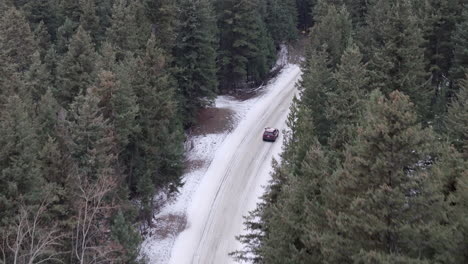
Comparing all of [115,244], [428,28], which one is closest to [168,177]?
[115,244]

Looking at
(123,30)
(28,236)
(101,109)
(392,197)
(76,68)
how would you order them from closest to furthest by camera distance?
(392,197)
(28,236)
(101,109)
(76,68)
(123,30)

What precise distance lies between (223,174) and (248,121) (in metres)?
9.70

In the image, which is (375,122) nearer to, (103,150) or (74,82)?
(103,150)

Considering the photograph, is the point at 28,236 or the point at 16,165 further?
the point at 16,165

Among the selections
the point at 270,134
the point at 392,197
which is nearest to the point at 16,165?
the point at 392,197

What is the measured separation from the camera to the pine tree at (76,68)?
31.1m

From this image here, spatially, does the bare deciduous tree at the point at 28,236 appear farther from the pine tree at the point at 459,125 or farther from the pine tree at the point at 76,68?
the pine tree at the point at 459,125

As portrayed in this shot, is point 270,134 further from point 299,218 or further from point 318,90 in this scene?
point 299,218

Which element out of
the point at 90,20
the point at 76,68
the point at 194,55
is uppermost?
the point at 90,20

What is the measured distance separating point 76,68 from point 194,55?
12442 mm

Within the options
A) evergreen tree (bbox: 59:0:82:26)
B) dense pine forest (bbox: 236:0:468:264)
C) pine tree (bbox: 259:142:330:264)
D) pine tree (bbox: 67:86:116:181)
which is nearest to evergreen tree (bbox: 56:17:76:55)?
evergreen tree (bbox: 59:0:82:26)

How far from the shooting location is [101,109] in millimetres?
26516

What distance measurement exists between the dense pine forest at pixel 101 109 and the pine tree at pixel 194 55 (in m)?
0.11

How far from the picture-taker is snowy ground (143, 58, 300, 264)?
3162 cm
